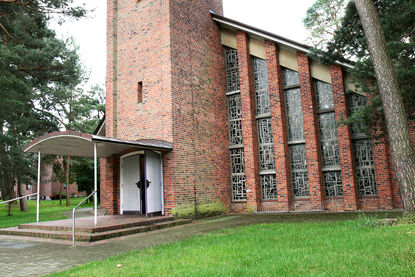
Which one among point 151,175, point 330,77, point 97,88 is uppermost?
point 97,88

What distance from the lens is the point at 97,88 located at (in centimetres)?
3191

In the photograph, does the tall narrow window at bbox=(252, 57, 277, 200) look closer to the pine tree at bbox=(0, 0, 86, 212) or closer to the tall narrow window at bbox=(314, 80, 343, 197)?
the tall narrow window at bbox=(314, 80, 343, 197)

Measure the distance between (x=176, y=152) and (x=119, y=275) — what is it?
690 centimetres

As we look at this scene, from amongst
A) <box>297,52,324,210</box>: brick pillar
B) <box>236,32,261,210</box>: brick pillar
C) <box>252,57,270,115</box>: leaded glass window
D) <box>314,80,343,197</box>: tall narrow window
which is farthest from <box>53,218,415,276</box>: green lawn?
<box>252,57,270,115</box>: leaded glass window

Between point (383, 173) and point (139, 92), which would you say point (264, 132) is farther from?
point (139, 92)

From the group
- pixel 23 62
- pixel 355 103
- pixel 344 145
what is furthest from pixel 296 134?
pixel 23 62

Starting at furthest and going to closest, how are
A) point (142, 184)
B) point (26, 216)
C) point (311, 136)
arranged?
point (26, 216) < point (311, 136) < point (142, 184)

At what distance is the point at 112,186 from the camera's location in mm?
12086

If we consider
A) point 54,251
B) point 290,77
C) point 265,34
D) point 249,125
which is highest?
point 265,34

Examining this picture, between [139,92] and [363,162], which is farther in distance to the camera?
[139,92]

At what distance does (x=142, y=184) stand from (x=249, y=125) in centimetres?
497

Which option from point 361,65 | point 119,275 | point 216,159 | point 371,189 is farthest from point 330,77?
point 119,275

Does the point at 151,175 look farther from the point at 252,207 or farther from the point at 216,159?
the point at 252,207

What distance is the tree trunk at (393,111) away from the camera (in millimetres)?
6895
